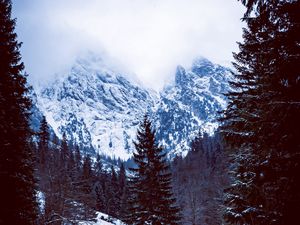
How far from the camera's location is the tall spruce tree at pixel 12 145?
11992 mm

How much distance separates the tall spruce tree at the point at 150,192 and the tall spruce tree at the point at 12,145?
13.3 m

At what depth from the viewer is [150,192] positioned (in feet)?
85.8

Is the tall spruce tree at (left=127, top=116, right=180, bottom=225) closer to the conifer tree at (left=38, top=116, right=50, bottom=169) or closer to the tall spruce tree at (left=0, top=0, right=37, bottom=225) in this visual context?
the conifer tree at (left=38, top=116, right=50, bottom=169)

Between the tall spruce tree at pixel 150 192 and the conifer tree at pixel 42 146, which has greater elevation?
the conifer tree at pixel 42 146

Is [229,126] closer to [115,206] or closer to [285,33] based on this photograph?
[285,33]

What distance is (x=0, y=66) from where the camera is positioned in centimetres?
1366

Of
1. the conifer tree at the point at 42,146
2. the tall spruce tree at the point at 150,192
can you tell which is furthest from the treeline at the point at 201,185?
the conifer tree at the point at 42,146

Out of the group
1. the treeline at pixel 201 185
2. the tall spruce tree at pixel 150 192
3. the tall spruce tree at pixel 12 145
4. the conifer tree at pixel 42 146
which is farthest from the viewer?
the treeline at pixel 201 185

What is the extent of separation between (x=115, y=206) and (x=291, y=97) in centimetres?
7659

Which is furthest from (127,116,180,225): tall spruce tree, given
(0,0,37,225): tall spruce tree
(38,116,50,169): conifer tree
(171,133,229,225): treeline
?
(0,0,37,225): tall spruce tree

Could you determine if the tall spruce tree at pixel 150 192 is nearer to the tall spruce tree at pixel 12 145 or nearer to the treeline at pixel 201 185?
the treeline at pixel 201 185

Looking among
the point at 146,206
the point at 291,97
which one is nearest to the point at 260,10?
the point at 291,97

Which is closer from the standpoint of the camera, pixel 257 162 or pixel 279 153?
pixel 279 153

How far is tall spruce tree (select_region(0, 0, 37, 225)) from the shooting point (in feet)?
39.3
